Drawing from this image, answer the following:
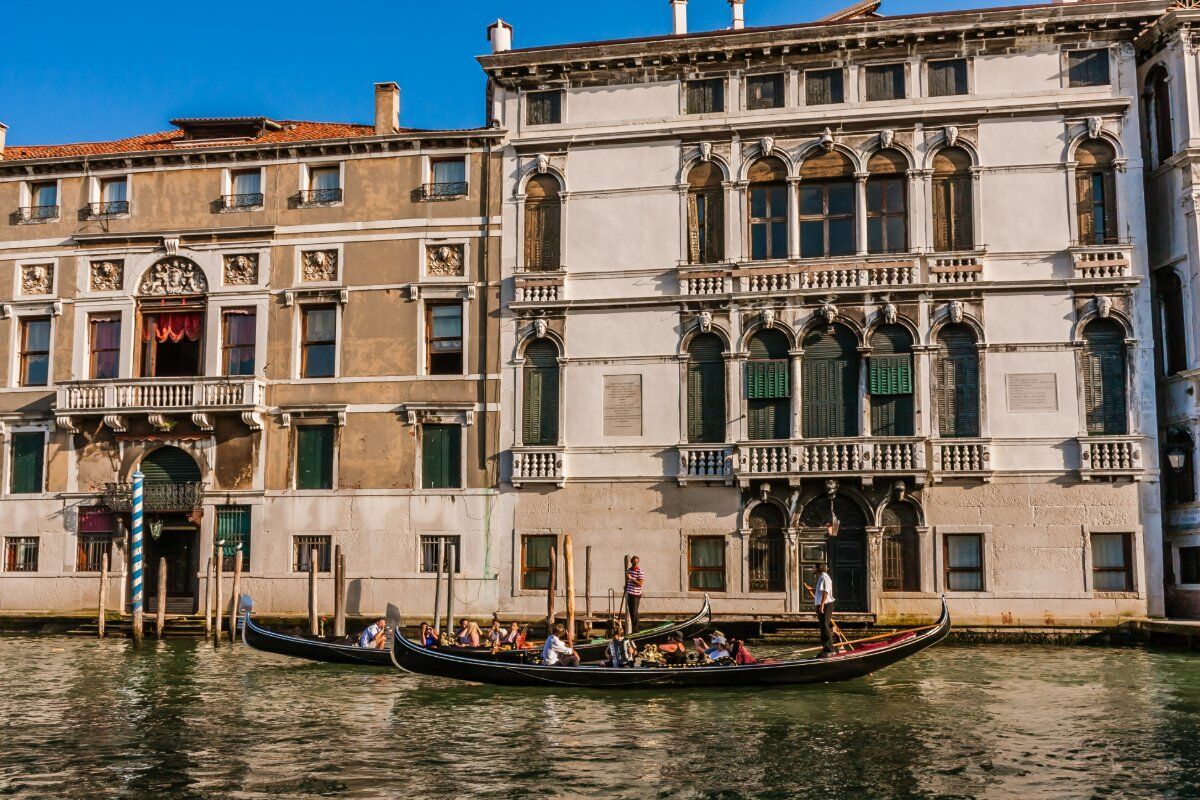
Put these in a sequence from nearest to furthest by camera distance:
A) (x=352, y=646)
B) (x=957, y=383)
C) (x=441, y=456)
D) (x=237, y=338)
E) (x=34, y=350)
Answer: (x=352, y=646)
(x=957, y=383)
(x=441, y=456)
(x=237, y=338)
(x=34, y=350)

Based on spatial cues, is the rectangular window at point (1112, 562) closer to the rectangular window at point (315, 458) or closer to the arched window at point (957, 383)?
the arched window at point (957, 383)

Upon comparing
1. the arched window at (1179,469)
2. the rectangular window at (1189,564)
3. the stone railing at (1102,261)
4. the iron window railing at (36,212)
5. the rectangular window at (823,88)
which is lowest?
the rectangular window at (1189,564)

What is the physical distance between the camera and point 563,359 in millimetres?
22891

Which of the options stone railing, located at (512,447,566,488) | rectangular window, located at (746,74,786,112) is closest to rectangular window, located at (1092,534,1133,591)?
stone railing, located at (512,447,566,488)

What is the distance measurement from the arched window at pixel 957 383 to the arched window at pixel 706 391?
3.91 m

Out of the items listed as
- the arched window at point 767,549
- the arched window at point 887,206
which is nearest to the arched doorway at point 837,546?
the arched window at point 767,549

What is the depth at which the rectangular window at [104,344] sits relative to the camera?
24844 mm

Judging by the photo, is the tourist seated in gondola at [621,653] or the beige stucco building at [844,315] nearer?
the tourist seated in gondola at [621,653]

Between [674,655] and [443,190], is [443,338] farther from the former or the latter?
[674,655]

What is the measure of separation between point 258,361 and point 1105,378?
1591 cm

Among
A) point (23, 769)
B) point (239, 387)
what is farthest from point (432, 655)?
point (239, 387)

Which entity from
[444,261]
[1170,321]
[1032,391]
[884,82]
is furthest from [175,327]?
[1170,321]

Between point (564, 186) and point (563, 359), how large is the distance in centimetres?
339

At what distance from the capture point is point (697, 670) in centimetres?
1620
